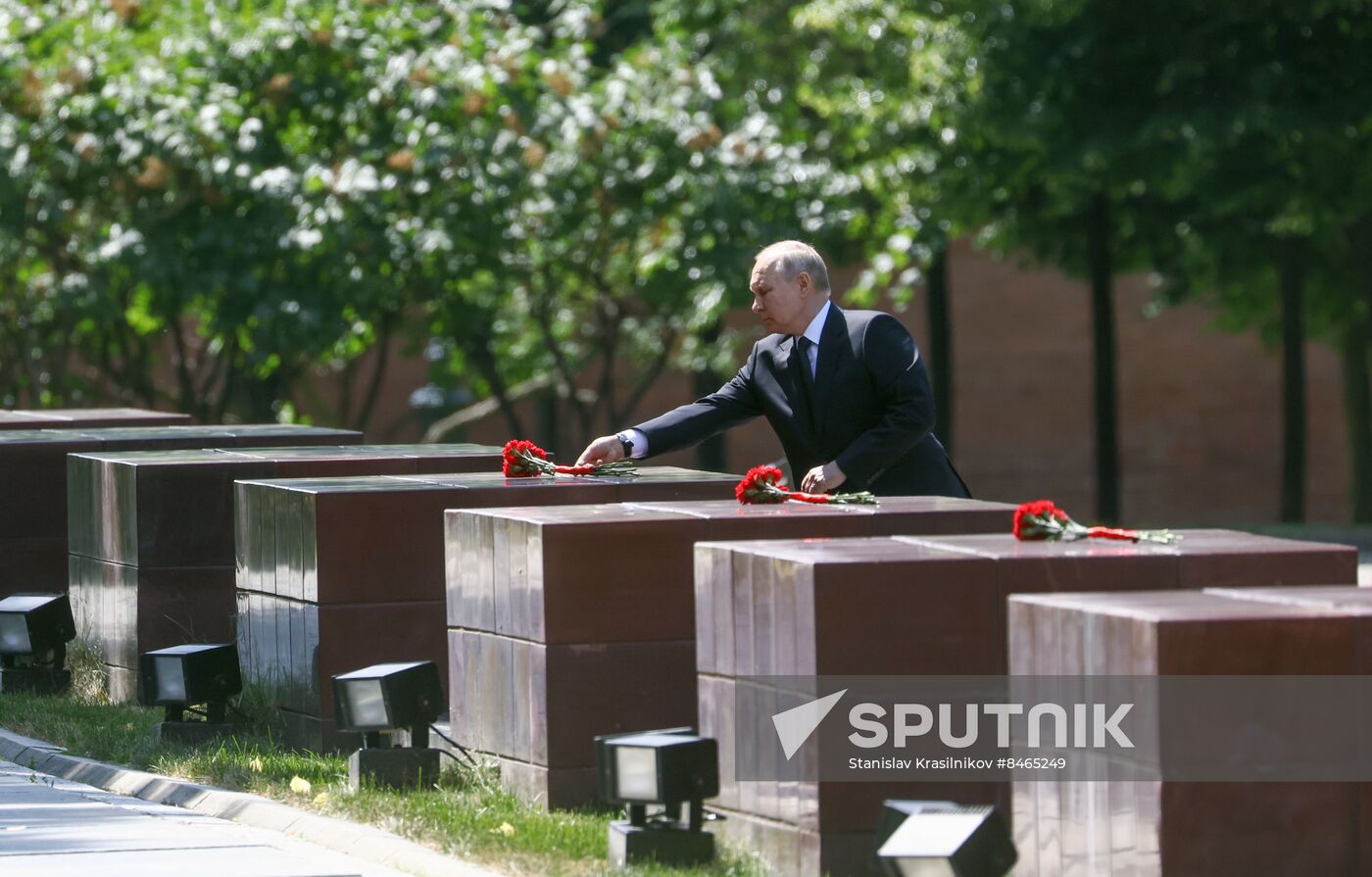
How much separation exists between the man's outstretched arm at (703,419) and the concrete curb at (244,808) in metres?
1.99

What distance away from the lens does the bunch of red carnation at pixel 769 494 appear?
8.05m

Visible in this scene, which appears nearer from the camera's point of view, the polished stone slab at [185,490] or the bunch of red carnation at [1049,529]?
the bunch of red carnation at [1049,529]

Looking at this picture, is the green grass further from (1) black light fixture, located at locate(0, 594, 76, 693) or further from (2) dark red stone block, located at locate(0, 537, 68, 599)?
(2) dark red stone block, located at locate(0, 537, 68, 599)

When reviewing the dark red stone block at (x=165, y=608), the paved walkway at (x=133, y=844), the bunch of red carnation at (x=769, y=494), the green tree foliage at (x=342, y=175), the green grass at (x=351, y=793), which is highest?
the green tree foliage at (x=342, y=175)

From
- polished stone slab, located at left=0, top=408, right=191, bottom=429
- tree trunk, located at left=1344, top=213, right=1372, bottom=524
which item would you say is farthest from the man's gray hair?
tree trunk, located at left=1344, top=213, right=1372, bottom=524

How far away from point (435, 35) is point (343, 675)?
12.3 m

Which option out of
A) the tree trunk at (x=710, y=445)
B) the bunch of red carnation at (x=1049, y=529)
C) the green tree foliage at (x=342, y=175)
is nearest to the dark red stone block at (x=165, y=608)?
the bunch of red carnation at (x=1049, y=529)

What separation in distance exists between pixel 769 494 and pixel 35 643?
14.1 ft

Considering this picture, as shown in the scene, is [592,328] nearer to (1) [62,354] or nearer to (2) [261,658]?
(1) [62,354]

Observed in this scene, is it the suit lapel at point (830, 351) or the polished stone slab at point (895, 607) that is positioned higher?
the suit lapel at point (830, 351)

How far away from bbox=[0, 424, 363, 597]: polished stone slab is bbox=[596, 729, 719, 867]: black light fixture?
5.81 meters

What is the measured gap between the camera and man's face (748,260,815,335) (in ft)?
28.0

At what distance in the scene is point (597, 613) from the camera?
7617 millimetres

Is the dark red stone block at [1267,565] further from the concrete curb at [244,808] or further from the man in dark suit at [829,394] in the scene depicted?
the concrete curb at [244,808]
